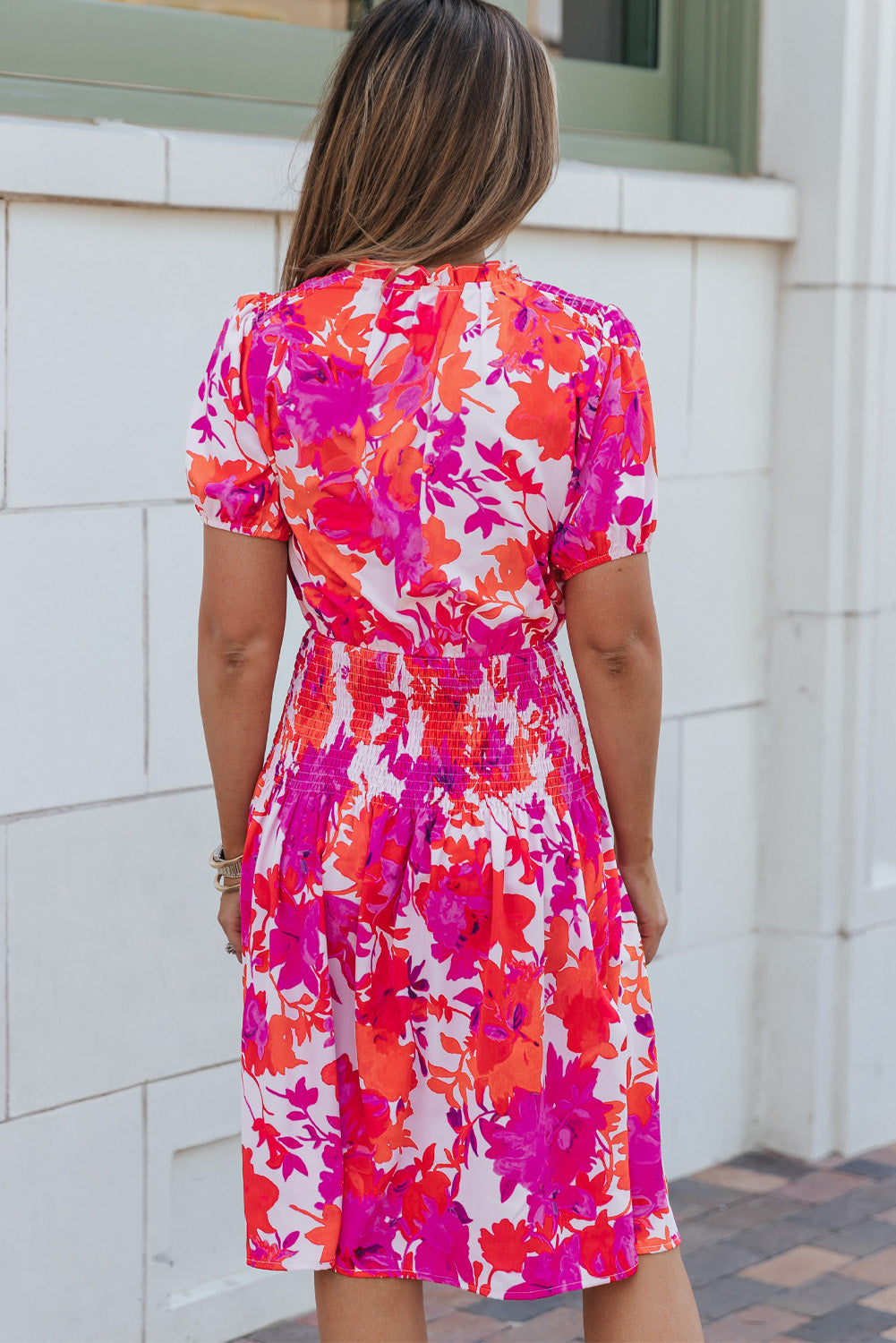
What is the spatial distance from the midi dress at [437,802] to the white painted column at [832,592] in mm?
2028

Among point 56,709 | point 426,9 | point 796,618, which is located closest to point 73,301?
point 56,709

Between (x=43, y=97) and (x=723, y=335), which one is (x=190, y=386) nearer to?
(x=43, y=97)

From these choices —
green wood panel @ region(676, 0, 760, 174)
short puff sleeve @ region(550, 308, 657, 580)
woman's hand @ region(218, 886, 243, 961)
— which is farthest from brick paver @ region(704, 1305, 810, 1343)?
green wood panel @ region(676, 0, 760, 174)

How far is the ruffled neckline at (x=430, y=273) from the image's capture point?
1.91m

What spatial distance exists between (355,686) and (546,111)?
2.20 feet

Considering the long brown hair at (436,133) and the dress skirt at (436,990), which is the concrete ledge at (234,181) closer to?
the long brown hair at (436,133)

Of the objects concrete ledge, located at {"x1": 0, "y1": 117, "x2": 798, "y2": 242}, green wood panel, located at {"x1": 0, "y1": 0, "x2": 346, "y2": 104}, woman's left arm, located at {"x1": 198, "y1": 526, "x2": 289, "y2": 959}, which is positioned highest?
green wood panel, located at {"x1": 0, "y1": 0, "x2": 346, "y2": 104}

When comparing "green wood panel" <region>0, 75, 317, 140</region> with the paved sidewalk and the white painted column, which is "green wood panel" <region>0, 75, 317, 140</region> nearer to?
the white painted column

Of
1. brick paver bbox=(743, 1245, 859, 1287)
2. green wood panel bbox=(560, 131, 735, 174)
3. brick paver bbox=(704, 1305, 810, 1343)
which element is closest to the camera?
brick paver bbox=(704, 1305, 810, 1343)

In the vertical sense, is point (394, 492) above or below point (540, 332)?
below

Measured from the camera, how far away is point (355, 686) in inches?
78.9

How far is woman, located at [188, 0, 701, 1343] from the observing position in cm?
190

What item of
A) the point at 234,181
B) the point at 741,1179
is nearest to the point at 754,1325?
the point at 741,1179

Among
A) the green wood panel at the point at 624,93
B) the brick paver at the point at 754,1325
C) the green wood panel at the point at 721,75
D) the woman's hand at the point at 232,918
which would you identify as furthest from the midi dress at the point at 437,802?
the green wood panel at the point at 721,75
